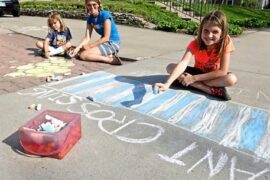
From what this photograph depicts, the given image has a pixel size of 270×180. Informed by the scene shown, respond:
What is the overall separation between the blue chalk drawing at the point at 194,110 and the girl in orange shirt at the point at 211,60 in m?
0.16

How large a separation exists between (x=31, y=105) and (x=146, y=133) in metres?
1.30

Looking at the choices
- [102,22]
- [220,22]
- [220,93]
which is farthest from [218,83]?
[102,22]

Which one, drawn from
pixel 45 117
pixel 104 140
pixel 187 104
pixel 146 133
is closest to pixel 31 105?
pixel 45 117

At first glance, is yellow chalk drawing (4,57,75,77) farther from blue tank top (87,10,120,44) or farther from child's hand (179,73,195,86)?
child's hand (179,73,195,86)

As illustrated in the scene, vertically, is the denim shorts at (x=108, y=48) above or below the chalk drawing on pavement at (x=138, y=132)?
above

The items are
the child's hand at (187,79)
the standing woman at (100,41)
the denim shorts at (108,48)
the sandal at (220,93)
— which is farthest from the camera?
the denim shorts at (108,48)

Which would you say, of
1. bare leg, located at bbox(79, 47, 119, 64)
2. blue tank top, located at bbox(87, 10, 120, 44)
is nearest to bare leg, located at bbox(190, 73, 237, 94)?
bare leg, located at bbox(79, 47, 119, 64)

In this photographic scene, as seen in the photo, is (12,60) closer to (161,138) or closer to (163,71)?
(163,71)

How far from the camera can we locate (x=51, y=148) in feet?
8.21

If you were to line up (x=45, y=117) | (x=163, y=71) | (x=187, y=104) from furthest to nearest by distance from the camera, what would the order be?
(x=163, y=71) < (x=187, y=104) < (x=45, y=117)

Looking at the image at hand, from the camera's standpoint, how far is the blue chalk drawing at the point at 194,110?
116 inches

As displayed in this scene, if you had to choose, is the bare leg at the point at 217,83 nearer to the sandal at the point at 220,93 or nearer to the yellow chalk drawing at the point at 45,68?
the sandal at the point at 220,93

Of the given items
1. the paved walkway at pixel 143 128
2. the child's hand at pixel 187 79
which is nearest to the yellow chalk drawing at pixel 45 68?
the paved walkway at pixel 143 128

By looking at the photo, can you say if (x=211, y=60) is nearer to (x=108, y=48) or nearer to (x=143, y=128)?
(x=143, y=128)
